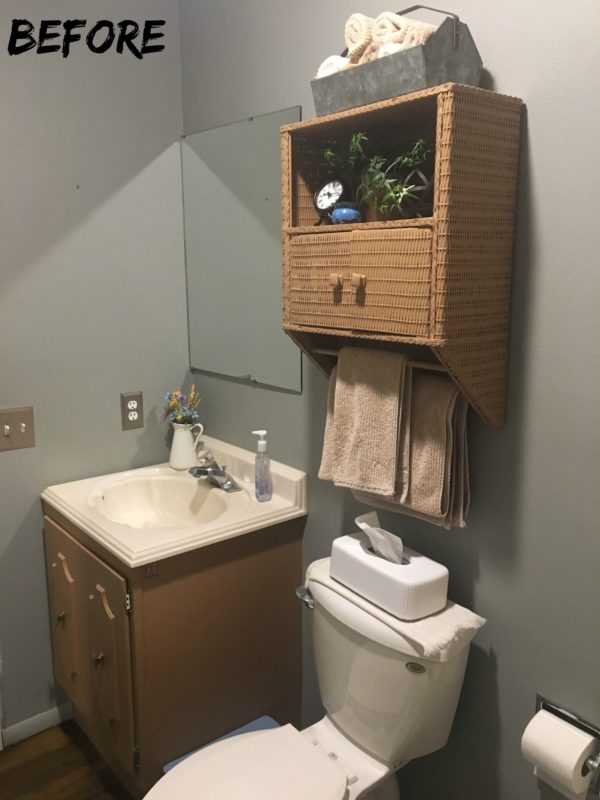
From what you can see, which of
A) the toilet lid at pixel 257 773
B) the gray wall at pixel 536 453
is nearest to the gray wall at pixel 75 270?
the gray wall at pixel 536 453

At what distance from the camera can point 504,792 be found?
1453 millimetres

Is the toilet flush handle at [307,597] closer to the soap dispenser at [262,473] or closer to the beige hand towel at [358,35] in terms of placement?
the soap dispenser at [262,473]

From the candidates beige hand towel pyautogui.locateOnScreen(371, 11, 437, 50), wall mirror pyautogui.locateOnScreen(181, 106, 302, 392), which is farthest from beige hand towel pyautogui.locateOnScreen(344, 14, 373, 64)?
wall mirror pyautogui.locateOnScreen(181, 106, 302, 392)

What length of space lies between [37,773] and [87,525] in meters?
0.85

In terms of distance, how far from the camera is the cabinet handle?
5.91 feet

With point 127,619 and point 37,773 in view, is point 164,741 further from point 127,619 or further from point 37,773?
point 37,773

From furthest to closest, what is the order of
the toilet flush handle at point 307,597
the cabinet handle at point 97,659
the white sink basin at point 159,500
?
the white sink basin at point 159,500 < the cabinet handle at point 97,659 < the toilet flush handle at point 307,597

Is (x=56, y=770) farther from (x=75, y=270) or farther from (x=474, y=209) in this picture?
(x=474, y=209)

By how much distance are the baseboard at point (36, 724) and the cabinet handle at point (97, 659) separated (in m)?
0.50

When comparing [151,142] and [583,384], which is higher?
[151,142]

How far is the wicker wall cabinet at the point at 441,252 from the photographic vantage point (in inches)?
46.4

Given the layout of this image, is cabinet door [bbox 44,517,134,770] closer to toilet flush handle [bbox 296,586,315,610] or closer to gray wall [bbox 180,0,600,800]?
toilet flush handle [bbox 296,586,315,610]

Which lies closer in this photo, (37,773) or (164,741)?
(164,741)

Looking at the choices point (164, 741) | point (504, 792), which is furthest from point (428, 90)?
point (164, 741)
